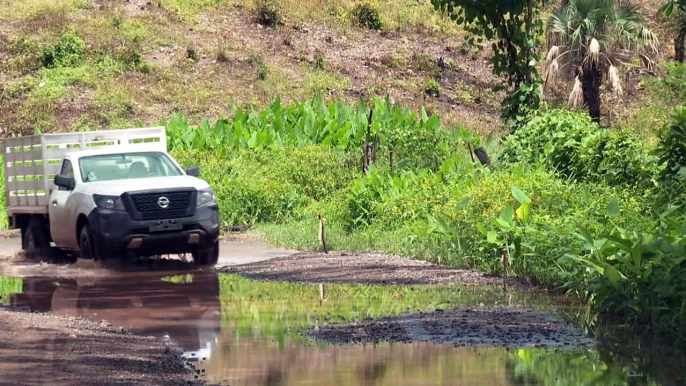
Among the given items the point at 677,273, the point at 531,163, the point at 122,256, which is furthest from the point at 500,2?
the point at 677,273

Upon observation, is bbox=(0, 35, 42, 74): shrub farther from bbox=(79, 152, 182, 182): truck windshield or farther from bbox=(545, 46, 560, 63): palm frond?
bbox=(79, 152, 182, 182): truck windshield

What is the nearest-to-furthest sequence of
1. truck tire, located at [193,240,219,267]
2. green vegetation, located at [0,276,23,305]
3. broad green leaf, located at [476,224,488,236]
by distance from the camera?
green vegetation, located at [0,276,23,305], broad green leaf, located at [476,224,488,236], truck tire, located at [193,240,219,267]

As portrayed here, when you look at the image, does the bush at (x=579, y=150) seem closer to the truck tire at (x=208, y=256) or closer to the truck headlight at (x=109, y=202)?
the truck tire at (x=208, y=256)

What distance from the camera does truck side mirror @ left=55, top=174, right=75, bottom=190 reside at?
1862 centimetres

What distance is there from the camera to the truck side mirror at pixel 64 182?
18.6 meters

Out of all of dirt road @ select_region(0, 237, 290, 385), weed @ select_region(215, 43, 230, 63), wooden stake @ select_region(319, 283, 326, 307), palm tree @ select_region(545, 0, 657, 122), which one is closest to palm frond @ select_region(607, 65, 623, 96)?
palm tree @ select_region(545, 0, 657, 122)

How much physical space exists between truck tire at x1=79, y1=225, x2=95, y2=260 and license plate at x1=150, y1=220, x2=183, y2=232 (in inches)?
41.9

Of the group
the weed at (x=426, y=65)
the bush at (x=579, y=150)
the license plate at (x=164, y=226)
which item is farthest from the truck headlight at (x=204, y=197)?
the weed at (x=426, y=65)

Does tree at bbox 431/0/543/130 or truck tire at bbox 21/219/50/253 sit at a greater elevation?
tree at bbox 431/0/543/130

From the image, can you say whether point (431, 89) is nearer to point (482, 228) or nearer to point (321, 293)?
point (482, 228)

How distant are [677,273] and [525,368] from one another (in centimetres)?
218

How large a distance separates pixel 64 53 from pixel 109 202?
104 feet

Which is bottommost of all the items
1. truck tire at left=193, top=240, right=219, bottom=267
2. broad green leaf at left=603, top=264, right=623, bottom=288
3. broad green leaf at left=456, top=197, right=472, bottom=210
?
truck tire at left=193, top=240, right=219, bottom=267

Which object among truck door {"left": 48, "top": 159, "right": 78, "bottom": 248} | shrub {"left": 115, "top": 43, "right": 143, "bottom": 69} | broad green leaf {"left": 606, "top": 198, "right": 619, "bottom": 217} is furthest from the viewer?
shrub {"left": 115, "top": 43, "right": 143, "bottom": 69}
